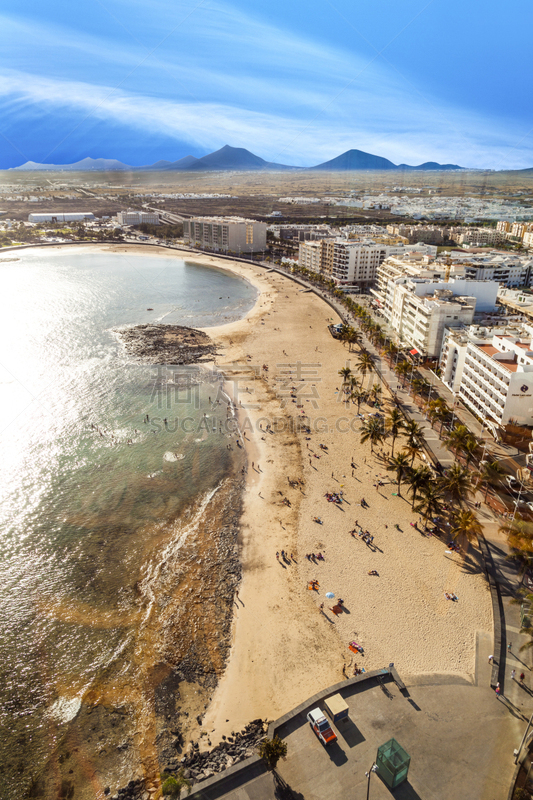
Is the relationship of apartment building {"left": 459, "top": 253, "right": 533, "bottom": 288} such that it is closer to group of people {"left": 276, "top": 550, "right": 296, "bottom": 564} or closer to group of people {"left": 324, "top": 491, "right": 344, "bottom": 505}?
group of people {"left": 324, "top": 491, "right": 344, "bottom": 505}

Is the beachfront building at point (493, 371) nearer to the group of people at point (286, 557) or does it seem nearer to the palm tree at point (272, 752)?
the group of people at point (286, 557)

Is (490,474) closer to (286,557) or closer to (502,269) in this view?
(286,557)

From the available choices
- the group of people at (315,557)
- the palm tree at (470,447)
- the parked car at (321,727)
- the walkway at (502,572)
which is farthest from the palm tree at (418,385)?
the parked car at (321,727)

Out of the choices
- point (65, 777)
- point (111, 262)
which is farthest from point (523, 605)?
point (111, 262)

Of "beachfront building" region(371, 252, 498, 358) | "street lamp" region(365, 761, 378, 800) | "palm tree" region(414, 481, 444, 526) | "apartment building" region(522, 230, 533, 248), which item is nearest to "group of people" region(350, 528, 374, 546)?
"palm tree" region(414, 481, 444, 526)

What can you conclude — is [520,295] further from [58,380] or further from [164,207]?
[164,207]
